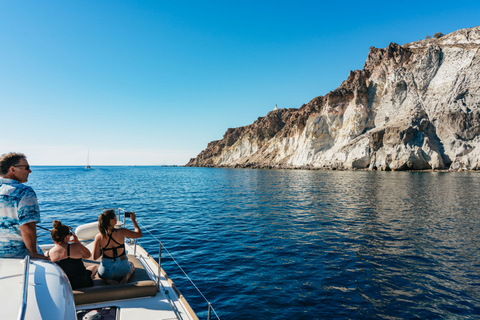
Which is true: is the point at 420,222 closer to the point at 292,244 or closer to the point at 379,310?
the point at 292,244

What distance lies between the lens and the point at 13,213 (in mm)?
3531

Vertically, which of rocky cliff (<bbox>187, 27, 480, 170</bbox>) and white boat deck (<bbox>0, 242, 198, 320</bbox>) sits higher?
rocky cliff (<bbox>187, 27, 480, 170</bbox>)

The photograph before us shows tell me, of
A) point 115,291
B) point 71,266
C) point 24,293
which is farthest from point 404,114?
point 24,293

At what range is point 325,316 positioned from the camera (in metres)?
6.61

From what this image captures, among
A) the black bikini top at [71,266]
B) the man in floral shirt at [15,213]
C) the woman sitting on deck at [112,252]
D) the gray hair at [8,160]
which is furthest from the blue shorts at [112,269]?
the gray hair at [8,160]

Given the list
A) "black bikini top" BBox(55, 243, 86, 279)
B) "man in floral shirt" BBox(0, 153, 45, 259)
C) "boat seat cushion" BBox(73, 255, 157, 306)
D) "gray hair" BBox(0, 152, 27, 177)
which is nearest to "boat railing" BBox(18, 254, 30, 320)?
"man in floral shirt" BBox(0, 153, 45, 259)

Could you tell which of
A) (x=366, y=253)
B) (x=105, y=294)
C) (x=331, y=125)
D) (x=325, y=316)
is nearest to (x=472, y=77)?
(x=331, y=125)

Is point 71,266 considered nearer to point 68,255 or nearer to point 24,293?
point 68,255

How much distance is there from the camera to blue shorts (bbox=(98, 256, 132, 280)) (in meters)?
5.20

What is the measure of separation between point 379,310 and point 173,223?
1281 cm

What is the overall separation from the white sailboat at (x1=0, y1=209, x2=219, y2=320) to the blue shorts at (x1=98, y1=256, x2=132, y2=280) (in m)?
0.16

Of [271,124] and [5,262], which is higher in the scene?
[271,124]

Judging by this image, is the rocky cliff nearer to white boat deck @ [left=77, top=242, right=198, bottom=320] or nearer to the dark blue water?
the dark blue water

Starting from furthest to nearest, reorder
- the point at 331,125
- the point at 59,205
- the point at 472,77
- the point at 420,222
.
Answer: the point at 331,125 → the point at 472,77 → the point at 59,205 → the point at 420,222
